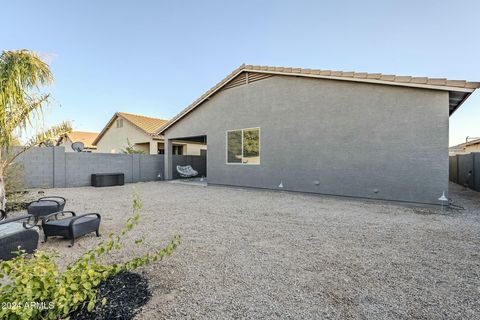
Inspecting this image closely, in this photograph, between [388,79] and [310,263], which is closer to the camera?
[310,263]

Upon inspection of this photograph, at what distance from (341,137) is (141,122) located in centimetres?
1615

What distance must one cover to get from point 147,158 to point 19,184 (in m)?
7.32

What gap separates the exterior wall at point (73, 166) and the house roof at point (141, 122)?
3560 millimetres

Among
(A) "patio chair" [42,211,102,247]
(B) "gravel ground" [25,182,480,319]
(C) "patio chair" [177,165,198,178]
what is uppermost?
(C) "patio chair" [177,165,198,178]

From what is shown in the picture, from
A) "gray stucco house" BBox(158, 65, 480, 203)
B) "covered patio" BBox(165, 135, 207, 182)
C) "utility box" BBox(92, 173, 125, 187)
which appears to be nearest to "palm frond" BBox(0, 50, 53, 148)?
"gray stucco house" BBox(158, 65, 480, 203)

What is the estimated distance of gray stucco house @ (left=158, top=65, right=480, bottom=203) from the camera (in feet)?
20.7

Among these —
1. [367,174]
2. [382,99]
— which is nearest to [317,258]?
[367,174]

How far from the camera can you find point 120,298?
2.21 meters

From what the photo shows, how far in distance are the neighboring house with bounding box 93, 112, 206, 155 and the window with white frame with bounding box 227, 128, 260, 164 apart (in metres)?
8.00

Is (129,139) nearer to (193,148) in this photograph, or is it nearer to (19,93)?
(193,148)

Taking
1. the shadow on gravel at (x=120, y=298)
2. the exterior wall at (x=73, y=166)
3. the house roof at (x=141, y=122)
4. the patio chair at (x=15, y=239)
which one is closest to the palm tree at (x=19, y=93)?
the patio chair at (x=15, y=239)

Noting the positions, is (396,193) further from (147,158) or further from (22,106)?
(147,158)

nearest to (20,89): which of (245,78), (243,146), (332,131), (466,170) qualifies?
(243,146)

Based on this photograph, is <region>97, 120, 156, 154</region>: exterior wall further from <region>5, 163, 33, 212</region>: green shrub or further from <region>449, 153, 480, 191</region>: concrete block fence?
<region>449, 153, 480, 191</region>: concrete block fence
